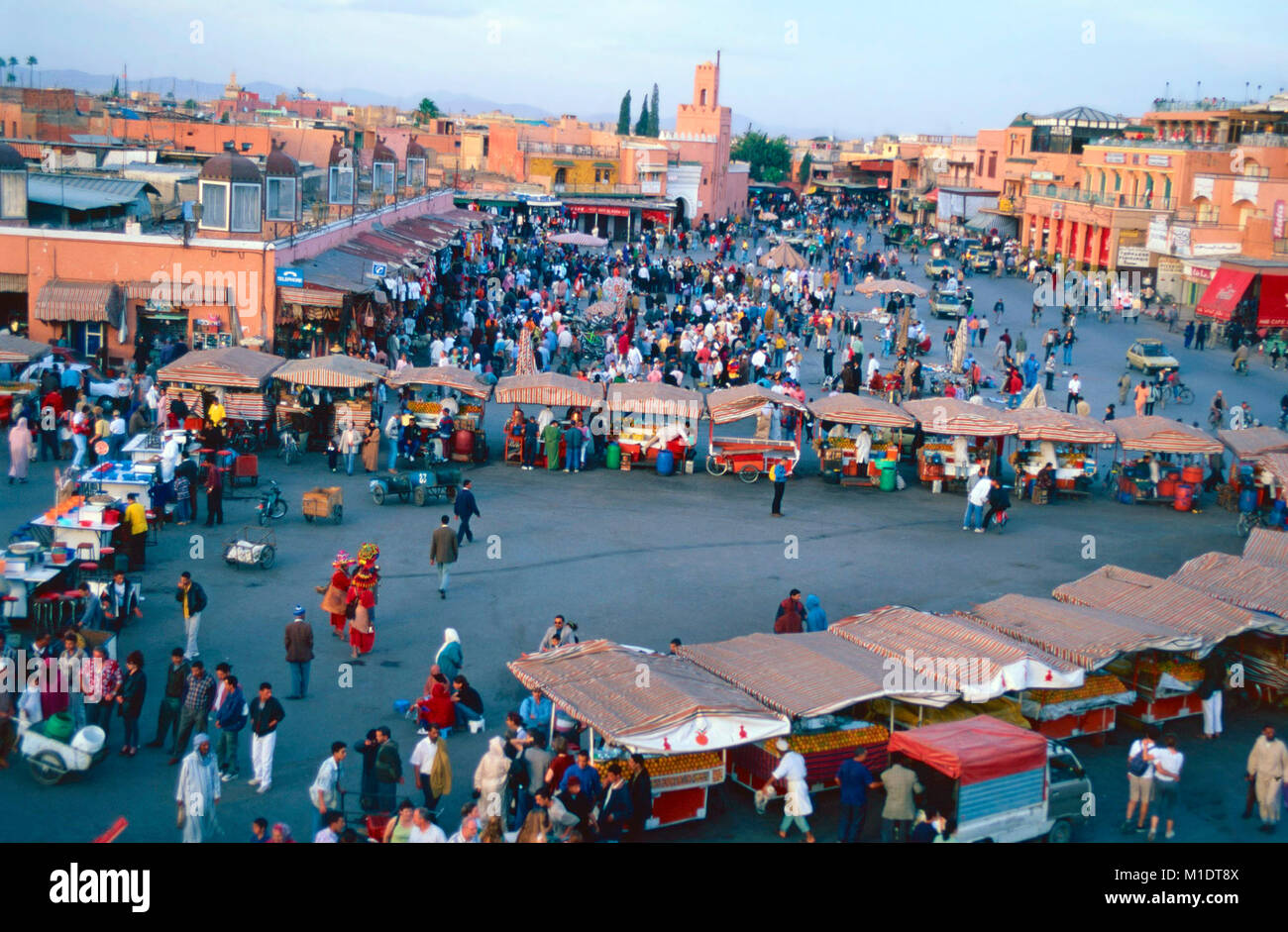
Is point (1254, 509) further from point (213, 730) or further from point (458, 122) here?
point (458, 122)

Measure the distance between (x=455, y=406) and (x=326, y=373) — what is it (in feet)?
7.70

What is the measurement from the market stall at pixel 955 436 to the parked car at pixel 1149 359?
14680mm

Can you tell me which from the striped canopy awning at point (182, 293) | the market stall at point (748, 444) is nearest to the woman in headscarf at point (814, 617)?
the market stall at point (748, 444)

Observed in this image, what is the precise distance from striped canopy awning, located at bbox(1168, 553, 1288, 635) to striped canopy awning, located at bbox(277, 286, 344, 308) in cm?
1648

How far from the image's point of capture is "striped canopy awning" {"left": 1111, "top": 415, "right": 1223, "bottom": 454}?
21625 mm

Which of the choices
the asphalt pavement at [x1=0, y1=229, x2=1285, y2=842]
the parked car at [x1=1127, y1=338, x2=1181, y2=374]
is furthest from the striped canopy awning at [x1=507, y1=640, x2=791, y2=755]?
the parked car at [x1=1127, y1=338, x2=1181, y2=374]

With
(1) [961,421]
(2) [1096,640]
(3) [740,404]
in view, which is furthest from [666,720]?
(1) [961,421]

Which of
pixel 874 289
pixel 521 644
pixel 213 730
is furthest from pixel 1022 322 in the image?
pixel 213 730

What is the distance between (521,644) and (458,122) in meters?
87.7

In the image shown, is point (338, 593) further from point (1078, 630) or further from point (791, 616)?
point (1078, 630)

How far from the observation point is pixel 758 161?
125125 millimetres

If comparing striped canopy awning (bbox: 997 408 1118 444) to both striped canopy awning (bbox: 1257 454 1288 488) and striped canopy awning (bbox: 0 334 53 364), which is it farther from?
striped canopy awning (bbox: 0 334 53 364)

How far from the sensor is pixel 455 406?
2269cm

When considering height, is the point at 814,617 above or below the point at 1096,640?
below
